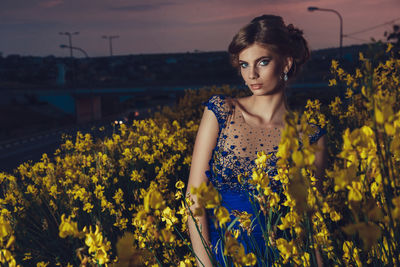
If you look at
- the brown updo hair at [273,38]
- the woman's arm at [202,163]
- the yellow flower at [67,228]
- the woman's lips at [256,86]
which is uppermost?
the brown updo hair at [273,38]

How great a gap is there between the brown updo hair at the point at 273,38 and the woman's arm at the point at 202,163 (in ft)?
1.48

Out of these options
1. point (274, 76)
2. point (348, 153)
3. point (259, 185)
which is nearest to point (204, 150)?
point (274, 76)

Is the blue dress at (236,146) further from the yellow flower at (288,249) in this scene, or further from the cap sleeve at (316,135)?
the yellow flower at (288,249)

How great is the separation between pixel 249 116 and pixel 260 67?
0.36 m

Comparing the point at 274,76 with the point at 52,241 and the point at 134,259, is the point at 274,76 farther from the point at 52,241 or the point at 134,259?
the point at 52,241

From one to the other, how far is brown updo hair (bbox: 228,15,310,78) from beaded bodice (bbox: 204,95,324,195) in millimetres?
351

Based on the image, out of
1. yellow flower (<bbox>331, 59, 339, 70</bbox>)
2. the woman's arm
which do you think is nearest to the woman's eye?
the woman's arm

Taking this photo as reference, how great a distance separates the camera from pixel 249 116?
2.54 m

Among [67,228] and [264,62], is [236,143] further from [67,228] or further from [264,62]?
[67,228]

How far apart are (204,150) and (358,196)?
1573mm

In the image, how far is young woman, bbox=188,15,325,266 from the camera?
228 centimetres

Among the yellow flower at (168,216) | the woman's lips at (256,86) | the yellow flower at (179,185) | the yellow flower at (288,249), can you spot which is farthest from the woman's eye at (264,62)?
the yellow flower at (288,249)

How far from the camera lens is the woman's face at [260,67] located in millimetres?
2311

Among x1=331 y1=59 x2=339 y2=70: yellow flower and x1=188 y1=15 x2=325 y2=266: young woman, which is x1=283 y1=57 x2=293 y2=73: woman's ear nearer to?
x1=188 y1=15 x2=325 y2=266: young woman
